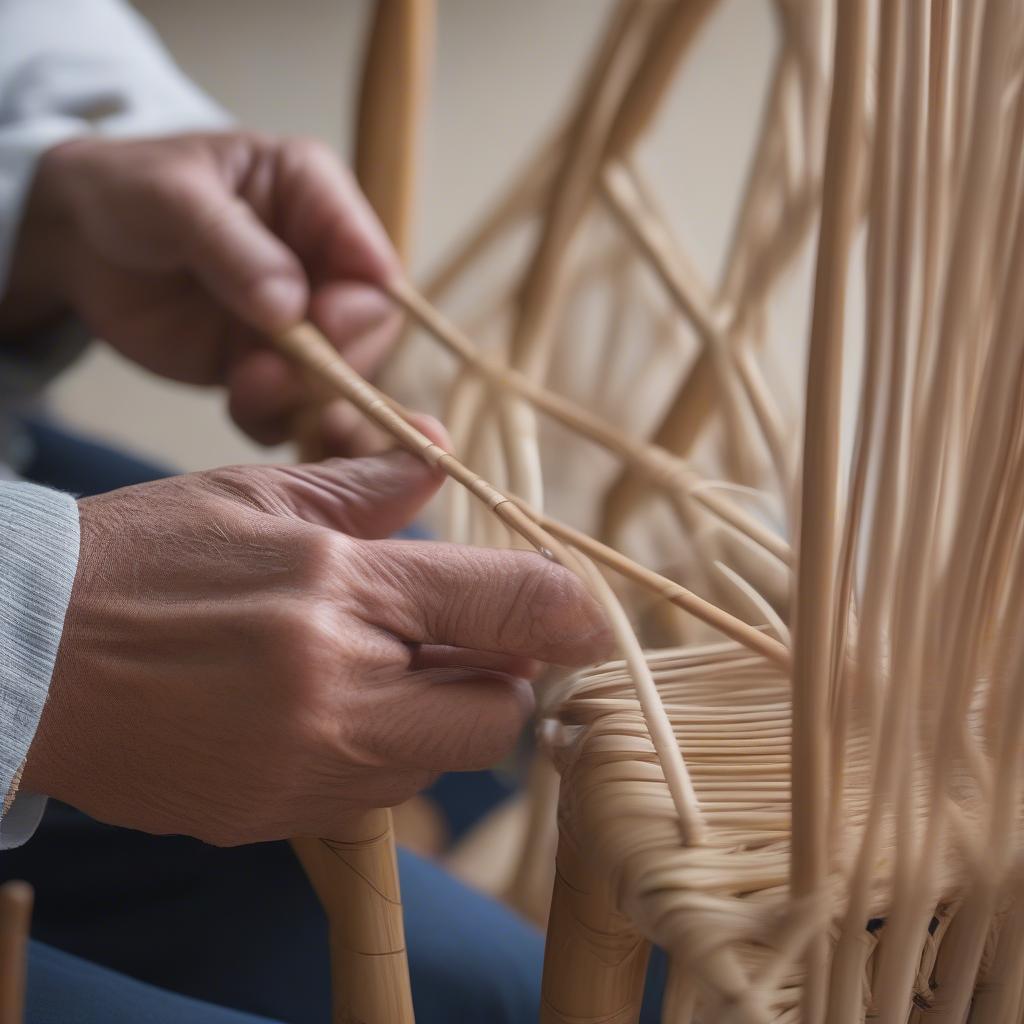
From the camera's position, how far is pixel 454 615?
374mm

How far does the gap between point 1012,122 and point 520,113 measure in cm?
184

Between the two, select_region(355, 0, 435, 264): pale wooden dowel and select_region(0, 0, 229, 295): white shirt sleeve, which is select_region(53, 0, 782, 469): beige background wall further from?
select_region(355, 0, 435, 264): pale wooden dowel

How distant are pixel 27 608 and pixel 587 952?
0.22 meters

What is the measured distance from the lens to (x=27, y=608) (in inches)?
14.8

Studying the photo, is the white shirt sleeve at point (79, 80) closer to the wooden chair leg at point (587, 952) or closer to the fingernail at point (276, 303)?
the fingernail at point (276, 303)

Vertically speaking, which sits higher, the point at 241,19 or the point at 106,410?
the point at 241,19

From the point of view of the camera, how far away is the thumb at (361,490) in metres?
0.44

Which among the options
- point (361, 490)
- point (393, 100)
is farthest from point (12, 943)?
point (393, 100)

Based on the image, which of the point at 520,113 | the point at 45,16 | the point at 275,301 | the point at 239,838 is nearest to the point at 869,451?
the point at 239,838

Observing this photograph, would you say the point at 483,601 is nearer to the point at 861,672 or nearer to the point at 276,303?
the point at 861,672

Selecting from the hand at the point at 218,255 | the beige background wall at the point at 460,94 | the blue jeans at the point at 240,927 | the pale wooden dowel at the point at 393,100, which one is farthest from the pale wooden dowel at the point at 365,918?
the beige background wall at the point at 460,94

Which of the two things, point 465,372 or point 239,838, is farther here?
point 465,372

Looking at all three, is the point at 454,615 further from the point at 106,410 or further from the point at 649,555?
the point at 106,410

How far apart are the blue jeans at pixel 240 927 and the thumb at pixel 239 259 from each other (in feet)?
0.92
